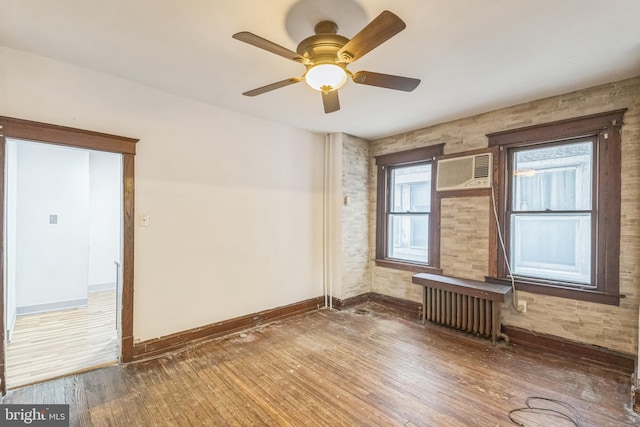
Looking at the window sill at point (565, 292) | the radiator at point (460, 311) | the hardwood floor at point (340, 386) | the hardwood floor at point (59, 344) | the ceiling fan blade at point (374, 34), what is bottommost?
the hardwood floor at point (340, 386)

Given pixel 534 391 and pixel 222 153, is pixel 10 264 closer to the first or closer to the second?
pixel 222 153

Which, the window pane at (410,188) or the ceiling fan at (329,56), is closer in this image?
the ceiling fan at (329,56)

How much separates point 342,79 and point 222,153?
204cm

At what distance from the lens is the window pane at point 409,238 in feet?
14.5

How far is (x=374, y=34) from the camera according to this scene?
155 cm

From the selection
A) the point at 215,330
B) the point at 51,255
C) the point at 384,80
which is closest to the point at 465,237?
the point at 384,80

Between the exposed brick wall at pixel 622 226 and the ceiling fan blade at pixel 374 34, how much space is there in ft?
8.59

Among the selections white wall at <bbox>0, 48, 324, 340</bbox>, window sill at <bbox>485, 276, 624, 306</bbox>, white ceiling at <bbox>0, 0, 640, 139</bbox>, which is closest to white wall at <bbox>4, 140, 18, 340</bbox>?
white wall at <bbox>0, 48, 324, 340</bbox>

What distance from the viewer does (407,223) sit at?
466 cm

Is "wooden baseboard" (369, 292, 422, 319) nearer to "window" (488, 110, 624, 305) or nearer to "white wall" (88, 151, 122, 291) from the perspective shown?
"window" (488, 110, 624, 305)

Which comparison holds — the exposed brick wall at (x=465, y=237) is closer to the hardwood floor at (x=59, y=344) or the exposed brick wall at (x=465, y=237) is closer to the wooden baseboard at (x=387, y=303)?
the wooden baseboard at (x=387, y=303)

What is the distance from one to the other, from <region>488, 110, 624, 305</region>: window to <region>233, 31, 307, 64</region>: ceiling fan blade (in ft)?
9.42

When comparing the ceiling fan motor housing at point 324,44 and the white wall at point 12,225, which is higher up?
the ceiling fan motor housing at point 324,44

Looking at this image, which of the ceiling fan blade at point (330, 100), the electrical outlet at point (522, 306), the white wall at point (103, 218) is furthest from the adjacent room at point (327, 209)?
the white wall at point (103, 218)
